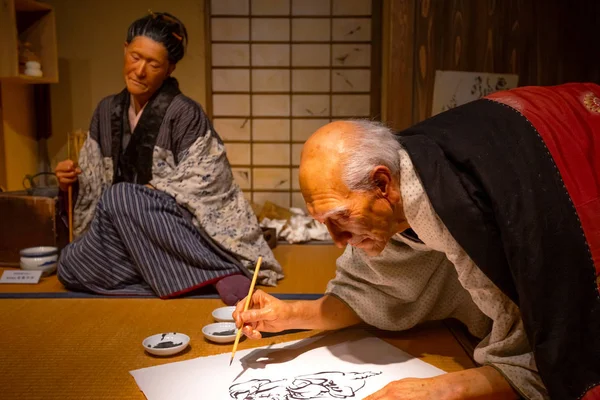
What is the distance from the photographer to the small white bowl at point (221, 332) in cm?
213

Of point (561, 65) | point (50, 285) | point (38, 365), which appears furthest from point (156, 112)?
point (561, 65)

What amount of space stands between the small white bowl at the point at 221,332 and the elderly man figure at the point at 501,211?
776mm

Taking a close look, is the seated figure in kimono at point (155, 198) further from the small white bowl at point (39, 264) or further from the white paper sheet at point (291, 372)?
the white paper sheet at point (291, 372)

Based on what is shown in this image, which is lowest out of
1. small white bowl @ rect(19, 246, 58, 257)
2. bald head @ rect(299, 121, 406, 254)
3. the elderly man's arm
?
small white bowl @ rect(19, 246, 58, 257)

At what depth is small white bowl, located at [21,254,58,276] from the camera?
325cm

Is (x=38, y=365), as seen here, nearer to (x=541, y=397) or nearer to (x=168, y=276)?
(x=168, y=276)

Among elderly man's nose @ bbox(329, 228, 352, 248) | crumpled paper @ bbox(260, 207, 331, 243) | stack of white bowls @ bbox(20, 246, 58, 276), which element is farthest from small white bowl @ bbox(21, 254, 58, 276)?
elderly man's nose @ bbox(329, 228, 352, 248)

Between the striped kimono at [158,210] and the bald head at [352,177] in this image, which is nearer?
the bald head at [352,177]

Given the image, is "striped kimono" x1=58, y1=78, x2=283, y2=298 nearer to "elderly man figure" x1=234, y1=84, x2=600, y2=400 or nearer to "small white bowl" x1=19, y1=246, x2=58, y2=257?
"small white bowl" x1=19, y1=246, x2=58, y2=257

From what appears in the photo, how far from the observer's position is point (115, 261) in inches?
120

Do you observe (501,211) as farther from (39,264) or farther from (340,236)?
(39,264)

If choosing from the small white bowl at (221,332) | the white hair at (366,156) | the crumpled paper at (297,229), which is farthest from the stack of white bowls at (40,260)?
the white hair at (366,156)

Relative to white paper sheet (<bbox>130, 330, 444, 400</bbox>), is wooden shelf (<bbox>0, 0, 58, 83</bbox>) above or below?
above

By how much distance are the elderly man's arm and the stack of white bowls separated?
184cm
